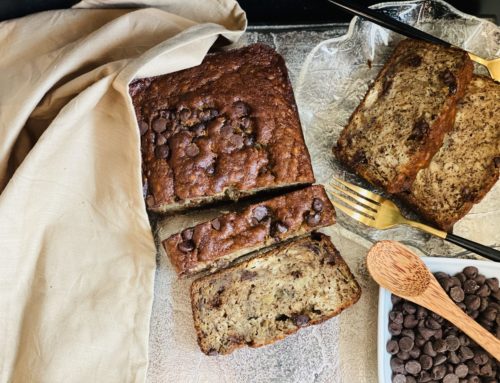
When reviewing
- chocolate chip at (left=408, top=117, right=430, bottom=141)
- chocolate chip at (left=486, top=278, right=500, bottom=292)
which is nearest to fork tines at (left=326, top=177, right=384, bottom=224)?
chocolate chip at (left=408, top=117, right=430, bottom=141)

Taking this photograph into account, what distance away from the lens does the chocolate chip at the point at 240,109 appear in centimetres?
291

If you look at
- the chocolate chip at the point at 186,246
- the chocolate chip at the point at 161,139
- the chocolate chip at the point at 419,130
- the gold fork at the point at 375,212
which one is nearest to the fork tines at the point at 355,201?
the gold fork at the point at 375,212

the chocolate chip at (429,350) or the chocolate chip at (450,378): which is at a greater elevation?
the chocolate chip at (429,350)

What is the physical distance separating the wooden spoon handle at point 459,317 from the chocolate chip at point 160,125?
1487 millimetres

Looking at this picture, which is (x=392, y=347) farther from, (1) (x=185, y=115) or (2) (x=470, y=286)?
(1) (x=185, y=115)

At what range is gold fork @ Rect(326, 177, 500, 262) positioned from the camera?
298 cm

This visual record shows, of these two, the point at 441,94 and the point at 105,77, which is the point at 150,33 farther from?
the point at 441,94

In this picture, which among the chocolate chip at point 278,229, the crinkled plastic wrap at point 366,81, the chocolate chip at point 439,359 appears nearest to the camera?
the chocolate chip at point 278,229

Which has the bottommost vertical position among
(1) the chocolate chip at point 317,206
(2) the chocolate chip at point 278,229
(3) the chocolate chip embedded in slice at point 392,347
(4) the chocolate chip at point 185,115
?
(3) the chocolate chip embedded in slice at point 392,347

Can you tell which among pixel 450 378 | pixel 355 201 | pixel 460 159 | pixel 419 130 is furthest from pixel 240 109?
pixel 450 378

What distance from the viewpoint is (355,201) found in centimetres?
309

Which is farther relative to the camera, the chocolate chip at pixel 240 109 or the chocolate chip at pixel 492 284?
the chocolate chip at pixel 492 284

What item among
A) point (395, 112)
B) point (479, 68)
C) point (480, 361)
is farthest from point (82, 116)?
point (480, 361)

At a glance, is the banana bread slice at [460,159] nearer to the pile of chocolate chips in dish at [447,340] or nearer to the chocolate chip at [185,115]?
the pile of chocolate chips in dish at [447,340]
